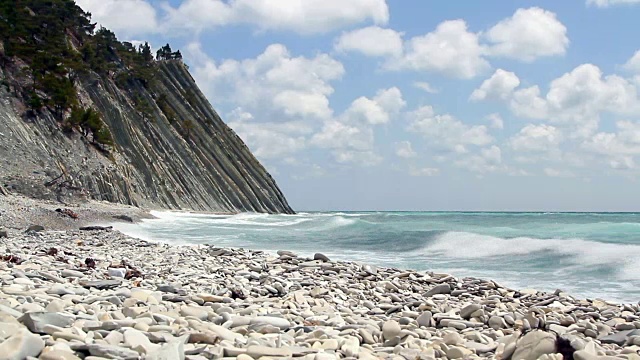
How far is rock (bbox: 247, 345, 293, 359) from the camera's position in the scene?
4289 mm

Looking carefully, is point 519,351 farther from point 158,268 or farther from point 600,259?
point 600,259

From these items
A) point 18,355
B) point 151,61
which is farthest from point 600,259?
point 151,61

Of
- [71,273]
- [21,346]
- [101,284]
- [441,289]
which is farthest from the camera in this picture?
[441,289]

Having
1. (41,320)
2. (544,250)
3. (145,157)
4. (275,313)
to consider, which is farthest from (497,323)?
(145,157)

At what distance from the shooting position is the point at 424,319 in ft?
21.6

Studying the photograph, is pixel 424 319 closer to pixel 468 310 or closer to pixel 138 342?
pixel 468 310

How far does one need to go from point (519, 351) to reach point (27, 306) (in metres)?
4.16

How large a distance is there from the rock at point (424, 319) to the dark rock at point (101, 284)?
3.75 meters

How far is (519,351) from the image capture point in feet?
15.8

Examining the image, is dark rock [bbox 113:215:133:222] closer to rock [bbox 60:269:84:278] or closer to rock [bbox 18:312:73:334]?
rock [bbox 60:269:84:278]

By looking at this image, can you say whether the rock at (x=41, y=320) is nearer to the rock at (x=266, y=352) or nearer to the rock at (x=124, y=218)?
the rock at (x=266, y=352)

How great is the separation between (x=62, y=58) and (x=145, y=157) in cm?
905

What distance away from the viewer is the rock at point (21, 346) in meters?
3.64

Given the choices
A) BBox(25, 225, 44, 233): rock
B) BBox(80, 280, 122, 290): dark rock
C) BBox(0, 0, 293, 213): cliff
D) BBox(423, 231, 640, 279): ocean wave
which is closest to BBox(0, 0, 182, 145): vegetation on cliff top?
BBox(0, 0, 293, 213): cliff
